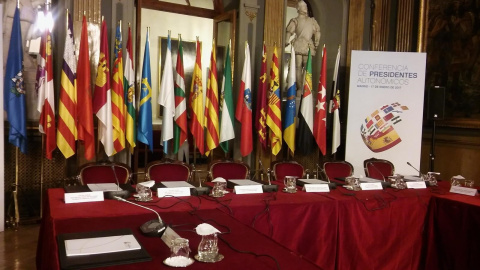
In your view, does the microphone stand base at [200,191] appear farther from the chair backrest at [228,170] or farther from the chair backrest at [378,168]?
the chair backrest at [378,168]

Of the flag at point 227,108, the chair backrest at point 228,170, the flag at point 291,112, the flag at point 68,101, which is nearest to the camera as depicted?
the chair backrest at point 228,170

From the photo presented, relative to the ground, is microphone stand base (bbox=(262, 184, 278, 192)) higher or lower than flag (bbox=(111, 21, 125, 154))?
lower

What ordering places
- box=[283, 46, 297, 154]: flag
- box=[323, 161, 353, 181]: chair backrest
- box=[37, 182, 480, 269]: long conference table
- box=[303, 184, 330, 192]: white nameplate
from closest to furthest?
box=[37, 182, 480, 269]: long conference table → box=[303, 184, 330, 192]: white nameplate → box=[323, 161, 353, 181]: chair backrest → box=[283, 46, 297, 154]: flag

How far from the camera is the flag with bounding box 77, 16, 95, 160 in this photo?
4.24 meters

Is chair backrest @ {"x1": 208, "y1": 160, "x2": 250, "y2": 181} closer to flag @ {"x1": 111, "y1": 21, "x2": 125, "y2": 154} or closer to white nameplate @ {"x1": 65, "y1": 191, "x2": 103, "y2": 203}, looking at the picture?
flag @ {"x1": 111, "y1": 21, "x2": 125, "y2": 154}

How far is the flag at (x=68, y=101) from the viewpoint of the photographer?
4.14 m

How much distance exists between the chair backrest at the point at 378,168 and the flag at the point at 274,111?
122 cm

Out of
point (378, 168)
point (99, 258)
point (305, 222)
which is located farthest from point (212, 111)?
point (99, 258)

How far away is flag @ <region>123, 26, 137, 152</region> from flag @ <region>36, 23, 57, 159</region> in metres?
0.75

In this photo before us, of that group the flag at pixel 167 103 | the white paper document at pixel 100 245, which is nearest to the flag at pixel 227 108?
the flag at pixel 167 103

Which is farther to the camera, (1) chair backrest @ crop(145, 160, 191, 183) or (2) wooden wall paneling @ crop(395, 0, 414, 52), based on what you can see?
(2) wooden wall paneling @ crop(395, 0, 414, 52)

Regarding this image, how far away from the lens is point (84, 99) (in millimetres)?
4242

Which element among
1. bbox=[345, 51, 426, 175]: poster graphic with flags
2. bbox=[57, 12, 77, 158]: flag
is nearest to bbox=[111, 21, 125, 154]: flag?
bbox=[57, 12, 77, 158]: flag

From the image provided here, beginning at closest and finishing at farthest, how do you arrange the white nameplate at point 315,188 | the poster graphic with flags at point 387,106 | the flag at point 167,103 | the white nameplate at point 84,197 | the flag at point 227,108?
1. the white nameplate at point 84,197
2. the white nameplate at point 315,188
3. the flag at point 167,103
4. the flag at point 227,108
5. the poster graphic with flags at point 387,106
